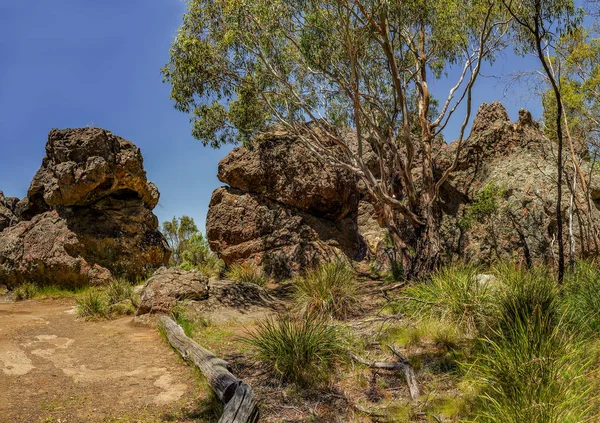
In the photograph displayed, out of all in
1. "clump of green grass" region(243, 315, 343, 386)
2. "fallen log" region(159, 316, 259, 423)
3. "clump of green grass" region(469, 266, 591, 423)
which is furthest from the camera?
"clump of green grass" region(243, 315, 343, 386)

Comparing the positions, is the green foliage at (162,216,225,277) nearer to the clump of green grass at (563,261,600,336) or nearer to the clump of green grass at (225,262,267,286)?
the clump of green grass at (225,262,267,286)

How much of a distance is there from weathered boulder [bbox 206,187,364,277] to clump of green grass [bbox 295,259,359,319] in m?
6.26

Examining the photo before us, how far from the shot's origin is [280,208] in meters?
17.0

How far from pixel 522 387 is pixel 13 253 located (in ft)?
50.9

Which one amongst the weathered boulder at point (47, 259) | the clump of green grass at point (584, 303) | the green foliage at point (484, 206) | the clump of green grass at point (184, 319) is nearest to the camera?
the clump of green grass at point (584, 303)

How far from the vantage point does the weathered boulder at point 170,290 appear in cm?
Answer: 1004

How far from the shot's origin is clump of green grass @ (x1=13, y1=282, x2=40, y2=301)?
1352cm

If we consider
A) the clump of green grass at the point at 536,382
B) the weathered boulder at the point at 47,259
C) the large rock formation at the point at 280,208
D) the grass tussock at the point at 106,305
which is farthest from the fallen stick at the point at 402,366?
the weathered boulder at the point at 47,259

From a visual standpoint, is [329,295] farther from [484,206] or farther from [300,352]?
[484,206]

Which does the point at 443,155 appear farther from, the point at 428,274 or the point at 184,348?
the point at 184,348

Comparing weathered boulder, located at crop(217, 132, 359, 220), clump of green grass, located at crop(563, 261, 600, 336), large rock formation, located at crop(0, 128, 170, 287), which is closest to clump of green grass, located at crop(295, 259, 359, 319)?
clump of green grass, located at crop(563, 261, 600, 336)

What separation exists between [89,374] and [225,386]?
277 cm

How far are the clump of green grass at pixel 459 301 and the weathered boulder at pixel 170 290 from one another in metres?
5.14

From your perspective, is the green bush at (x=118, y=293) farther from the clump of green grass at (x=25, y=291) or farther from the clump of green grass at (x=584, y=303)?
the clump of green grass at (x=584, y=303)
